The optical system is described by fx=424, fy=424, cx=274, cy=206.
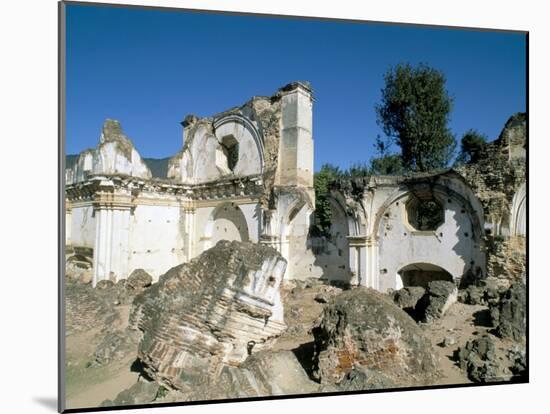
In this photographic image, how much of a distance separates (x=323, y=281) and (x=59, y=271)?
7.98 metres

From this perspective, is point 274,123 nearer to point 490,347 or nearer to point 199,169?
point 199,169

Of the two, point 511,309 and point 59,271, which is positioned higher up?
point 59,271

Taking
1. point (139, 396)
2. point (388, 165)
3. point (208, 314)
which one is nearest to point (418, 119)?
point (388, 165)

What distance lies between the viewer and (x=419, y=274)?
1133cm

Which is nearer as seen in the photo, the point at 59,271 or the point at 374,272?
the point at 59,271

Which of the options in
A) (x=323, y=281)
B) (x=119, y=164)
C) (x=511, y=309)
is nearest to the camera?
(x=511, y=309)

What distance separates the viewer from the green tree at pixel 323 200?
1264cm

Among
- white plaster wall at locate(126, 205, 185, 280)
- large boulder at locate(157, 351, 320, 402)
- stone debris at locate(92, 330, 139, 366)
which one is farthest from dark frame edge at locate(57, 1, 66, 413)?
white plaster wall at locate(126, 205, 185, 280)

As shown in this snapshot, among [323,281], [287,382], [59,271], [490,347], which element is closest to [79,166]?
[59,271]

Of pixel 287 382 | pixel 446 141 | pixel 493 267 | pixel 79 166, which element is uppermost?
pixel 446 141

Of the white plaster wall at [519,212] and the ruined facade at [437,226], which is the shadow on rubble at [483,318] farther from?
the white plaster wall at [519,212]

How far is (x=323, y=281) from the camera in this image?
38.6 ft

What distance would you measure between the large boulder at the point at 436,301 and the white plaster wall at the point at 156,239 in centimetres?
610

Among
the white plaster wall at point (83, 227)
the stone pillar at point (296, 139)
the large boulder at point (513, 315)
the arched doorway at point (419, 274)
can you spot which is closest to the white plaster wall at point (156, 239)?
the white plaster wall at point (83, 227)
